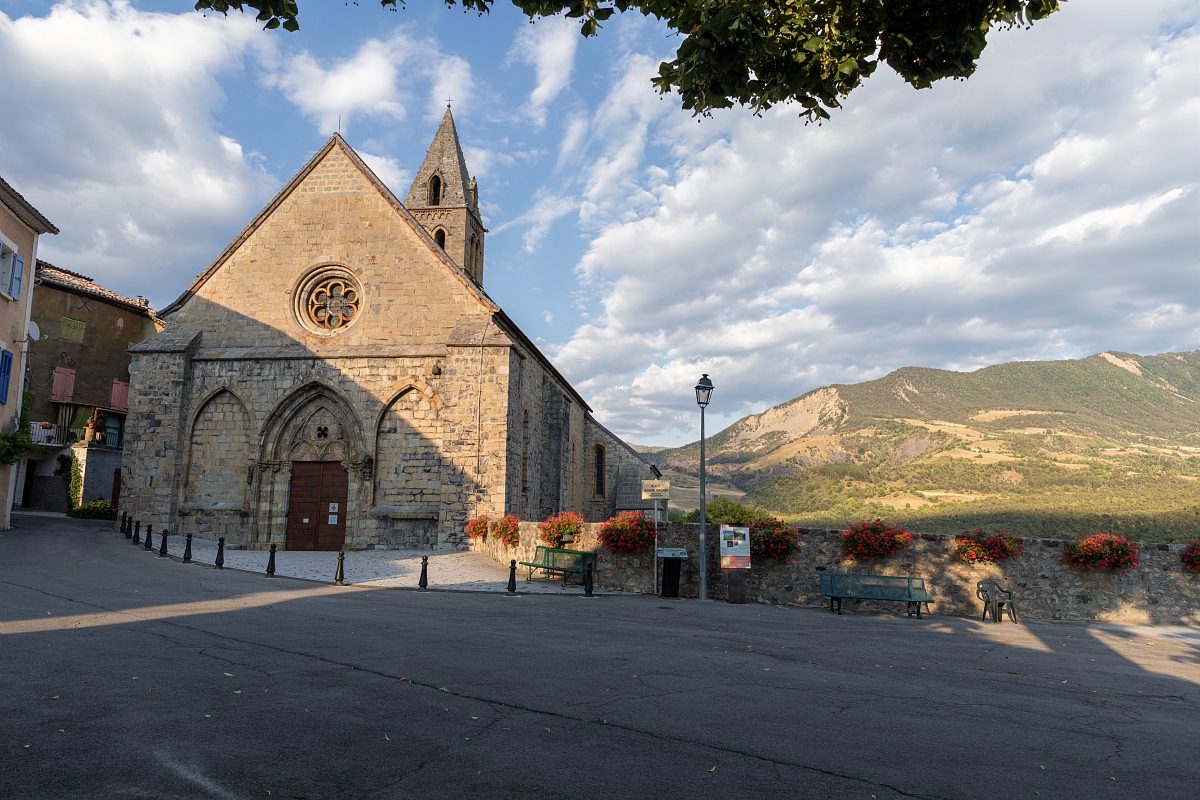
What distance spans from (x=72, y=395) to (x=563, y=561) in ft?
90.5

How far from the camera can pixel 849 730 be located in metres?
4.91

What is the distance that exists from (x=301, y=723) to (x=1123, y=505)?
58050 millimetres

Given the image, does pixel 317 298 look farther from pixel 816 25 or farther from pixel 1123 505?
pixel 1123 505

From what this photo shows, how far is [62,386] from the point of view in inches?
1169

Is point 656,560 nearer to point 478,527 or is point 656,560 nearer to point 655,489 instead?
point 655,489

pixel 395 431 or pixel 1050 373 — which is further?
pixel 1050 373

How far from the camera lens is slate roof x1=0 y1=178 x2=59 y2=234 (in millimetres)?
18431

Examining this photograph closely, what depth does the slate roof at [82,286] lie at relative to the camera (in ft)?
95.8

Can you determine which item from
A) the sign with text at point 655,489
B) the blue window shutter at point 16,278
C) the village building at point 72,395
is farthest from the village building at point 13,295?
the sign with text at point 655,489

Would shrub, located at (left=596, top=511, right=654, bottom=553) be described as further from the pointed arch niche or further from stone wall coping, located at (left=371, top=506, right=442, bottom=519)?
stone wall coping, located at (left=371, top=506, right=442, bottom=519)

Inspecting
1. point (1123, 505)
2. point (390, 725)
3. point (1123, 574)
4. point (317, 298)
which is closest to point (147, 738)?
point (390, 725)

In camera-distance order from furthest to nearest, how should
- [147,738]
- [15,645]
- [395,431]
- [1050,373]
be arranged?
[1050,373], [395,431], [15,645], [147,738]

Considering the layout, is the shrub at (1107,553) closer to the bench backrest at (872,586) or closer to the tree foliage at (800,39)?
the bench backrest at (872,586)

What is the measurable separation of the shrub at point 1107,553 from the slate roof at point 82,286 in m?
33.5
